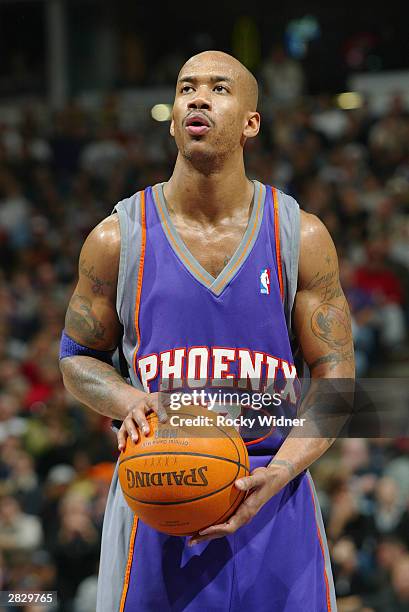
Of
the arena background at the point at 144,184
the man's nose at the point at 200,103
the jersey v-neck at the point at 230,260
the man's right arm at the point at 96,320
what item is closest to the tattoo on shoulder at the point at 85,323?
the man's right arm at the point at 96,320

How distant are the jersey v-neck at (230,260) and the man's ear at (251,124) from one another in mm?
190

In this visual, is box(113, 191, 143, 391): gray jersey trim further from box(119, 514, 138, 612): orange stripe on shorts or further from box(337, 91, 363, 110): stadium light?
box(337, 91, 363, 110): stadium light

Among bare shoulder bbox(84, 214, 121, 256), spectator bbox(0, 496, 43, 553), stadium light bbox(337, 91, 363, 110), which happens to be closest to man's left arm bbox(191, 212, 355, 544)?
bare shoulder bbox(84, 214, 121, 256)

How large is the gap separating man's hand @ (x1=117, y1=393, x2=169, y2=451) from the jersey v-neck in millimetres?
381

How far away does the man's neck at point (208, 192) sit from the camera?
122 inches

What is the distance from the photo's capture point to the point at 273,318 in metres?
3.04

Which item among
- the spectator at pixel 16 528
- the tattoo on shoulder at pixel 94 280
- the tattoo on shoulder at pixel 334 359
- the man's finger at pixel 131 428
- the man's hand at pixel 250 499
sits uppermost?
the tattoo on shoulder at pixel 94 280

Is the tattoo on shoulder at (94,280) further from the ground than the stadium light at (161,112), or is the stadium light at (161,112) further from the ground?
the stadium light at (161,112)

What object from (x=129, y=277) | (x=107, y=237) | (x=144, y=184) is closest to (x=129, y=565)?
(x=129, y=277)

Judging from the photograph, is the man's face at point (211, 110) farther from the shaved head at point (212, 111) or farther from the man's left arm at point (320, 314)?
the man's left arm at point (320, 314)

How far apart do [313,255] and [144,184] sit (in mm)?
5041

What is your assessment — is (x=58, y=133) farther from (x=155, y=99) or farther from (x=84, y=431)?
(x=84, y=431)

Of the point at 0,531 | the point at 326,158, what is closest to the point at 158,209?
the point at 0,531

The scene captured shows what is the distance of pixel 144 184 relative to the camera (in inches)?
315
